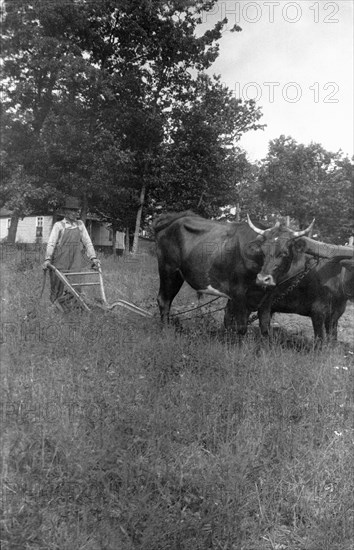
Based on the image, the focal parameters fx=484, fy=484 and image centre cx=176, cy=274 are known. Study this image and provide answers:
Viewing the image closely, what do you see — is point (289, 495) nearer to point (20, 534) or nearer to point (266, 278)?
point (20, 534)

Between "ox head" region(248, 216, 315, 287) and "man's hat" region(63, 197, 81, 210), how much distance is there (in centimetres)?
231

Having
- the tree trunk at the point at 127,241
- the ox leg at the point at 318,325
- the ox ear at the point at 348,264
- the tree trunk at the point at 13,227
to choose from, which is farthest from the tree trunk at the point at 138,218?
the ox leg at the point at 318,325

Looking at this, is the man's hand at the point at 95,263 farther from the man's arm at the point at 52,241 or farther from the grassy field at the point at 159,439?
the man's arm at the point at 52,241

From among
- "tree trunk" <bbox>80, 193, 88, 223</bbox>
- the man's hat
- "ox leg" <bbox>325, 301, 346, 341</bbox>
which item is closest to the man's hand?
"tree trunk" <bbox>80, 193, 88, 223</bbox>

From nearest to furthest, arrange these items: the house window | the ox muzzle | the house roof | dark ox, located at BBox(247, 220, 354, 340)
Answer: the house roof → the house window → the ox muzzle → dark ox, located at BBox(247, 220, 354, 340)

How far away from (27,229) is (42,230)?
51 cm

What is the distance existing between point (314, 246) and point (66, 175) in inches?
152

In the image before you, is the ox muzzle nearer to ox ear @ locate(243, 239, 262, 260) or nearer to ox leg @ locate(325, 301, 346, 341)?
ox ear @ locate(243, 239, 262, 260)

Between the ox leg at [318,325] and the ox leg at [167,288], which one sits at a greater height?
the ox leg at [167,288]

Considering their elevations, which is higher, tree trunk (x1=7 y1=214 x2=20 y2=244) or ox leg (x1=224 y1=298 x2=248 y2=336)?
tree trunk (x1=7 y1=214 x2=20 y2=244)

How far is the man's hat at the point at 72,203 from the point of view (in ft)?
14.2

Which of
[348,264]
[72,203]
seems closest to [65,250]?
[72,203]

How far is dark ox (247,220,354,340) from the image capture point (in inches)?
254

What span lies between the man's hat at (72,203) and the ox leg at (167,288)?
11.7 ft
